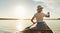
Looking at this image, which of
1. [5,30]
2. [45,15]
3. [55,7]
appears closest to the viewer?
[45,15]

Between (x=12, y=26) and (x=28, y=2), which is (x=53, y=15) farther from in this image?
(x=12, y=26)

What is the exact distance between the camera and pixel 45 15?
2576mm

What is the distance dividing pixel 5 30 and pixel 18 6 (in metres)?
0.46

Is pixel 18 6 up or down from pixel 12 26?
up

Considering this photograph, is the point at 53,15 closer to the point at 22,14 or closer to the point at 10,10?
the point at 22,14

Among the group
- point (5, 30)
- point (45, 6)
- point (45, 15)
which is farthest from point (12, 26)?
point (45, 15)

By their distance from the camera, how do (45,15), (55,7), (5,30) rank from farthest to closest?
(55,7), (5,30), (45,15)

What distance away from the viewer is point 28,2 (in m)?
3.25

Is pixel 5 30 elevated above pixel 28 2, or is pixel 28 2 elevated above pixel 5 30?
pixel 28 2

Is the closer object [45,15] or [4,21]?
[45,15]

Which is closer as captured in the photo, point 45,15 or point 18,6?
point 45,15

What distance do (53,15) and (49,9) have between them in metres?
0.13

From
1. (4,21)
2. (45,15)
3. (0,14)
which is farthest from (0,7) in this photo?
(45,15)

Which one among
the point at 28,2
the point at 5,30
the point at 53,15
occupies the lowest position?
the point at 5,30
